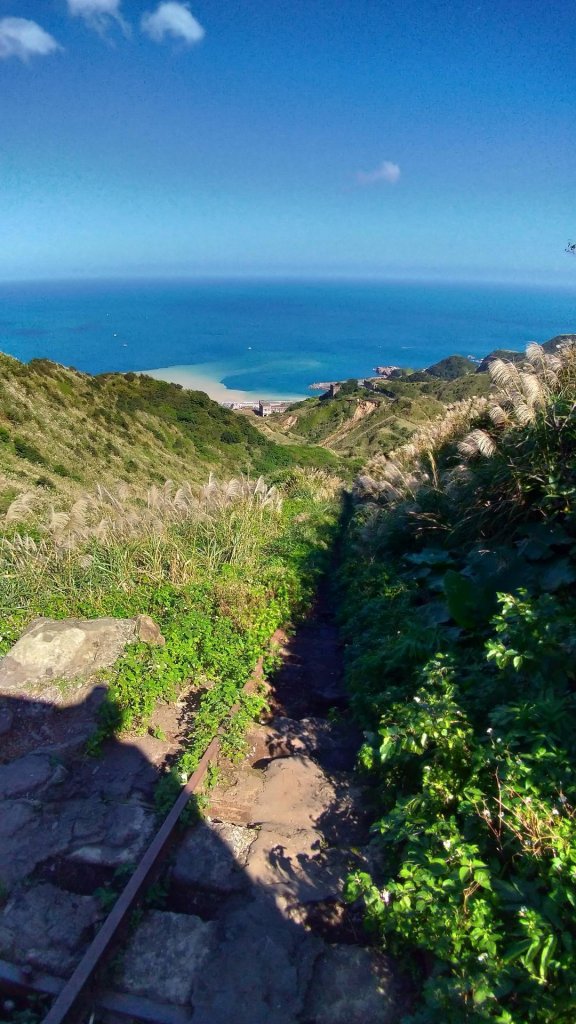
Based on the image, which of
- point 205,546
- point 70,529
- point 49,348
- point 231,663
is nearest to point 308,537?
point 205,546

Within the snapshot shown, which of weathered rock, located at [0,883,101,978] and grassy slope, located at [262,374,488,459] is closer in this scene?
weathered rock, located at [0,883,101,978]

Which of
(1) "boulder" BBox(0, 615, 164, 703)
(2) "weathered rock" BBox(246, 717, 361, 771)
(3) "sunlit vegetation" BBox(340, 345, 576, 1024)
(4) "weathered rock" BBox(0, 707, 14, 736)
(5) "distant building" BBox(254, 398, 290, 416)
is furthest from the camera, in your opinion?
(5) "distant building" BBox(254, 398, 290, 416)

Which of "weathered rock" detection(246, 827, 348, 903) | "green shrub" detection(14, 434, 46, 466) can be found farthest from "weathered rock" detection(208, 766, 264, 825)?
"green shrub" detection(14, 434, 46, 466)

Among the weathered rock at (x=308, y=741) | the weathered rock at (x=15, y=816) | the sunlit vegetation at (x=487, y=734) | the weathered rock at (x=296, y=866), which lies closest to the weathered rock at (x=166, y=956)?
the weathered rock at (x=296, y=866)

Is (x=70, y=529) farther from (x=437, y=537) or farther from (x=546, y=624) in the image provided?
(x=546, y=624)

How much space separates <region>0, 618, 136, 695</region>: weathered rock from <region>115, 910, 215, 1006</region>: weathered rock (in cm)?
262

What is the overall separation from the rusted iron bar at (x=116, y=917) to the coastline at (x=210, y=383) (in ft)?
285

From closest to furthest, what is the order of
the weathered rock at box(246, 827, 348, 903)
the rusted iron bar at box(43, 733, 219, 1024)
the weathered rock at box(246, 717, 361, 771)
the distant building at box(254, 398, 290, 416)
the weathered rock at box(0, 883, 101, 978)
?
the rusted iron bar at box(43, 733, 219, 1024)
the weathered rock at box(0, 883, 101, 978)
the weathered rock at box(246, 827, 348, 903)
the weathered rock at box(246, 717, 361, 771)
the distant building at box(254, 398, 290, 416)

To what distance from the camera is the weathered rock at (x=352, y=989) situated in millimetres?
2652

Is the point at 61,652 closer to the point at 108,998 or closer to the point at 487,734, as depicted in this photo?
the point at 108,998

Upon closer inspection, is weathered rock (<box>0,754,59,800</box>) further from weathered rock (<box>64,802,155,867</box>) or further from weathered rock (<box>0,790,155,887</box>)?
weathered rock (<box>64,802,155,867</box>)

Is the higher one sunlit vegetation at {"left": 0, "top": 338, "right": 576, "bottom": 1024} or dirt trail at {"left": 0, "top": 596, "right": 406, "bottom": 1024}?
sunlit vegetation at {"left": 0, "top": 338, "right": 576, "bottom": 1024}

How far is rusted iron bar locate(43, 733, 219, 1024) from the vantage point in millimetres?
2637

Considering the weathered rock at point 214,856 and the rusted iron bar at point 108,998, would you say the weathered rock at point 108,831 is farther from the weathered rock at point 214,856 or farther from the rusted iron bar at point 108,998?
the rusted iron bar at point 108,998
